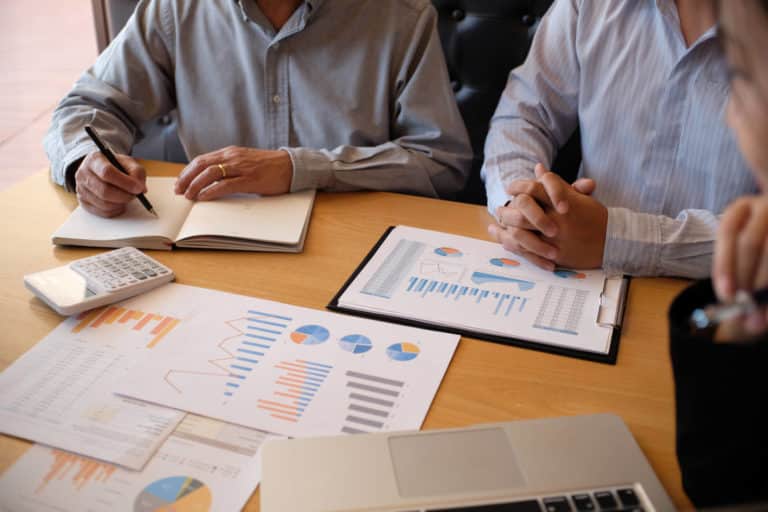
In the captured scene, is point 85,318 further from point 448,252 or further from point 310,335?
point 448,252

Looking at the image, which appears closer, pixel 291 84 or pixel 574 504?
pixel 574 504

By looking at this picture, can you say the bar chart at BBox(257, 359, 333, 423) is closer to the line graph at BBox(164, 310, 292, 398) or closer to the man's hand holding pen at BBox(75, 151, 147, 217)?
the line graph at BBox(164, 310, 292, 398)

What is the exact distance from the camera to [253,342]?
832 mm

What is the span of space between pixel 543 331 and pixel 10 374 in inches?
23.8

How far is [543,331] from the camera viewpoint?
86 centimetres

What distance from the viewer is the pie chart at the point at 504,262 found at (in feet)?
3.32

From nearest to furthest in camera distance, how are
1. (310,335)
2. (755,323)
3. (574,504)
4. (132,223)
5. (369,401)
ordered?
1. (755,323)
2. (574,504)
3. (369,401)
4. (310,335)
5. (132,223)

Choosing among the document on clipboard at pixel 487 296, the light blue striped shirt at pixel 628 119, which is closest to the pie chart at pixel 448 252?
→ the document on clipboard at pixel 487 296

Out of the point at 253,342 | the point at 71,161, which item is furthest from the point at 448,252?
the point at 71,161

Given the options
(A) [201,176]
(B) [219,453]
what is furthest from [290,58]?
(B) [219,453]

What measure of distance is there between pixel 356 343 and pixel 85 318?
337mm

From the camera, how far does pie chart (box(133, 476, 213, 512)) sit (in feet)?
2.02

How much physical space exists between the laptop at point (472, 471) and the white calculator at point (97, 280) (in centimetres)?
35

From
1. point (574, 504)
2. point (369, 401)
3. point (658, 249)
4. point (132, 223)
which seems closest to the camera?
point (574, 504)
